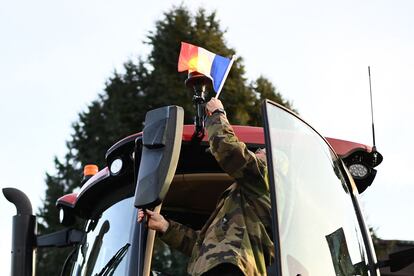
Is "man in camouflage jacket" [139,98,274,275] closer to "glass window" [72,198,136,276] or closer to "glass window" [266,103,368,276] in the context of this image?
"glass window" [266,103,368,276]

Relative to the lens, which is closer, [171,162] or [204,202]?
[171,162]

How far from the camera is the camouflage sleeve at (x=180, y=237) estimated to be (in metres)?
4.61

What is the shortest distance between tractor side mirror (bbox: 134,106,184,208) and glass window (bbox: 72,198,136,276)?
83 cm

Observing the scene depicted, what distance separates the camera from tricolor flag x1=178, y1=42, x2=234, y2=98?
15.1ft

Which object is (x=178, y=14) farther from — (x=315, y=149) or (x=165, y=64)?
(x=315, y=149)

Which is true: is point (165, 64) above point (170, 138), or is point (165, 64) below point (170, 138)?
above

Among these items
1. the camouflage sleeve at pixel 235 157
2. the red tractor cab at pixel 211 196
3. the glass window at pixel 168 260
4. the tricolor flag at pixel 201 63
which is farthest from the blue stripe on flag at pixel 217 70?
the glass window at pixel 168 260

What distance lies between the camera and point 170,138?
3963 millimetres

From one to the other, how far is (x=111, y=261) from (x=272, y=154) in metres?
1.31

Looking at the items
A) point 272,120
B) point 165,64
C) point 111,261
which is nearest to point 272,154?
point 272,120

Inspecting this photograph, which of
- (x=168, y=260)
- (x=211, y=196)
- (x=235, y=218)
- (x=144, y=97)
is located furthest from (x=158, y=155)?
(x=144, y=97)

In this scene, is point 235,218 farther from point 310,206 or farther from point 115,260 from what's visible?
point 115,260

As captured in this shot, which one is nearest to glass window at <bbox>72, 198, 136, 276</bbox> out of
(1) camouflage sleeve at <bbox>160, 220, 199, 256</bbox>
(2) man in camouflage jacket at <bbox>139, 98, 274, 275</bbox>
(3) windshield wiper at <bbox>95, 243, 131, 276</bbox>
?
(3) windshield wiper at <bbox>95, 243, 131, 276</bbox>

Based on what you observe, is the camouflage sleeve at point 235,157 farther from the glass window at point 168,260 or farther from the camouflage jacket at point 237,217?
the glass window at point 168,260
